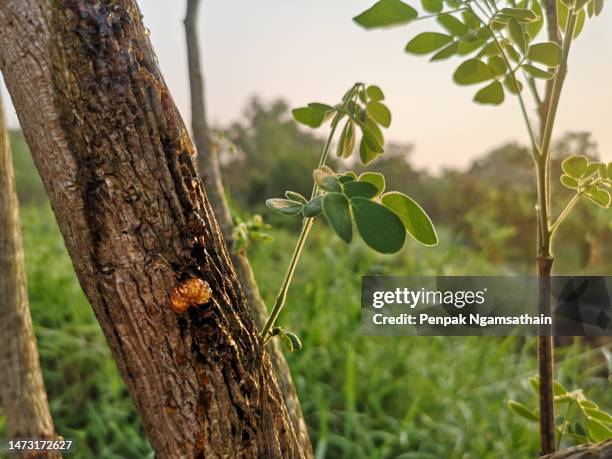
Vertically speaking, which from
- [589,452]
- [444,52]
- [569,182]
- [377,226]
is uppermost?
[444,52]

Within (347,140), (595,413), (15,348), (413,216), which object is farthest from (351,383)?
(413,216)

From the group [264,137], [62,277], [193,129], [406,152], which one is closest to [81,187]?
[193,129]

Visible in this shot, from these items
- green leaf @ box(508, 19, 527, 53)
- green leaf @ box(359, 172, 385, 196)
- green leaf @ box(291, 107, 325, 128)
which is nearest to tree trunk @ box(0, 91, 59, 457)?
green leaf @ box(291, 107, 325, 128)

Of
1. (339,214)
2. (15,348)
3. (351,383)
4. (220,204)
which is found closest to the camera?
(339,214)

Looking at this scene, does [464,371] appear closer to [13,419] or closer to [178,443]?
[13,419]

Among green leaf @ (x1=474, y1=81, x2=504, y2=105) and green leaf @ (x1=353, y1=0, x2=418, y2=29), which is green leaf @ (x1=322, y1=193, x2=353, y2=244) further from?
green leaf @ (x1=474, y1=81, x2=504, y2=105)

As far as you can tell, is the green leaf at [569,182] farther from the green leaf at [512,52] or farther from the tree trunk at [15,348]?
the tree trunk at [15,348]

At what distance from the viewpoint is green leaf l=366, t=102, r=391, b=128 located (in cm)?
68

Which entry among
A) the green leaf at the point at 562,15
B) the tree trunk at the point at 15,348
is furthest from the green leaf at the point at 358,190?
the tree trunk at the point at 15,348

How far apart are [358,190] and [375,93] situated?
0.25 m

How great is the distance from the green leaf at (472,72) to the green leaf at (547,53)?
0.17 ft

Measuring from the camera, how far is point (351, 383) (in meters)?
1.72

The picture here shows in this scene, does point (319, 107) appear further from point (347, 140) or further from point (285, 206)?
point (285, 206)

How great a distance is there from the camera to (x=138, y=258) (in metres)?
0.47
